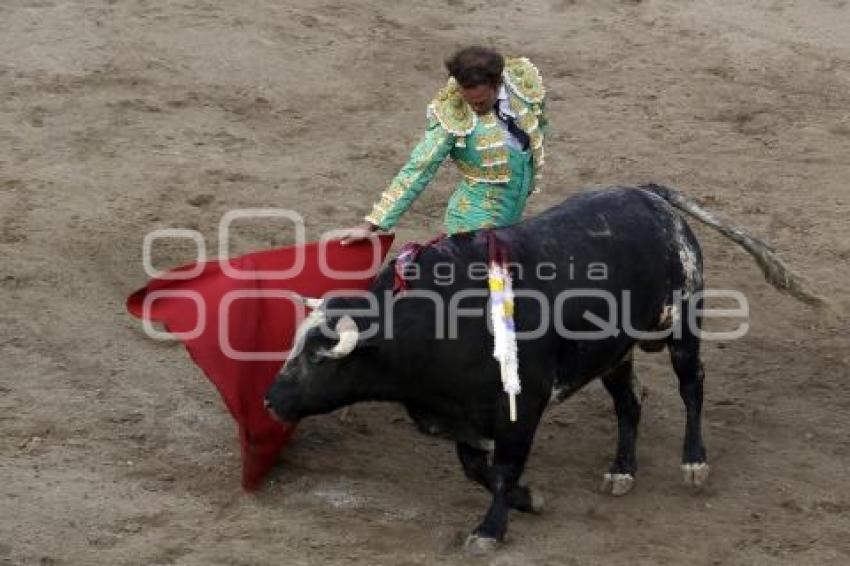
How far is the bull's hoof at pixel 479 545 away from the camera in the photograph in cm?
570

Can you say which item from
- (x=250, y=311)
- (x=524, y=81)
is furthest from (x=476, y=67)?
(x=250, y=311)

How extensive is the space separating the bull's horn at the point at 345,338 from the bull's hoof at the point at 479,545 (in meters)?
0.85

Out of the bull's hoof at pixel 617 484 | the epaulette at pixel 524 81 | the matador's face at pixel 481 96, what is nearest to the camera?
the matador's face at pixel 481 96

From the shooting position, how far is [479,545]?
570cm

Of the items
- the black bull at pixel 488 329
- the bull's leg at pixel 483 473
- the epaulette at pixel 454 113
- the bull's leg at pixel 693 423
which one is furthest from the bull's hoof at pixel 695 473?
the epaulette at pixel 454 113

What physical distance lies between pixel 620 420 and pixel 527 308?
0.95 metres

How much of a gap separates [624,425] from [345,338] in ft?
4.74

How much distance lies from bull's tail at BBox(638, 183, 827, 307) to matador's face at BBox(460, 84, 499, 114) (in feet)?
2.47

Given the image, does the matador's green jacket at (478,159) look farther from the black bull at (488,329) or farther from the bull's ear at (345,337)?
the bull's ear at (345,337)

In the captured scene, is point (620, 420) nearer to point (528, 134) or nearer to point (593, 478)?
point (593, 478)

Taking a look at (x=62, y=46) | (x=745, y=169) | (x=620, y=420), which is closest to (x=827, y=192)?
(x=745, y=169)

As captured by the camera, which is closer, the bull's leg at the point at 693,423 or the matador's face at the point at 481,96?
the matador's face at the point at 481,96

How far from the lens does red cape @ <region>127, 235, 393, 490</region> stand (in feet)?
19.7

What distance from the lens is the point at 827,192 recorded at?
29.5 ft
